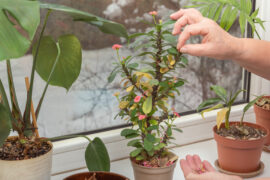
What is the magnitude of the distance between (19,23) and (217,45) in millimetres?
537

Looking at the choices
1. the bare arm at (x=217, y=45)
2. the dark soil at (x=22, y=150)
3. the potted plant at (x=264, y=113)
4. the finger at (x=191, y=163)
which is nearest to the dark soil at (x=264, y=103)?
the potted plant at (x=264, y=113)

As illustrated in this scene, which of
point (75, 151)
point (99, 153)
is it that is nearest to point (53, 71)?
point (99, 153)

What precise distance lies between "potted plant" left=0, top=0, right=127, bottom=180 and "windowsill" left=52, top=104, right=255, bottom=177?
215 millimetres

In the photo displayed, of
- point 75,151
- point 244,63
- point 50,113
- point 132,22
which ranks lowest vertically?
point 75,151

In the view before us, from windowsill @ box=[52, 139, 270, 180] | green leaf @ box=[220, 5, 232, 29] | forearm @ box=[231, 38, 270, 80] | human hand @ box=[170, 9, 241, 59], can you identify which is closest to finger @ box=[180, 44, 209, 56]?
human hand @ box=[170, 9, 241, 59]

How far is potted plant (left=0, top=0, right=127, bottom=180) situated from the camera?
70 centimetres

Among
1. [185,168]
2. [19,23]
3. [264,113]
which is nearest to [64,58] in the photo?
[19,23]

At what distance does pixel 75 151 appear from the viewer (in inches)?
51.6

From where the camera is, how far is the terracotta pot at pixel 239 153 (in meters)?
1.23

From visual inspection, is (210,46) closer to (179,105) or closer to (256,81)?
(179,105)

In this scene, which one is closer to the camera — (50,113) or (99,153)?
(99,153)

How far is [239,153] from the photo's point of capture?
125 centimetres

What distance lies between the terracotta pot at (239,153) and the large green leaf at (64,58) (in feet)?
1.89

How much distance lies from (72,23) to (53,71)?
14.0 inches
